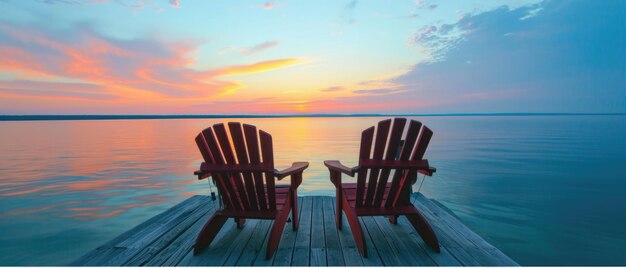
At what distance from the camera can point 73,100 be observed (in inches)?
1683

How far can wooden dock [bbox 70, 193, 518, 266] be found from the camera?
2.44 metres

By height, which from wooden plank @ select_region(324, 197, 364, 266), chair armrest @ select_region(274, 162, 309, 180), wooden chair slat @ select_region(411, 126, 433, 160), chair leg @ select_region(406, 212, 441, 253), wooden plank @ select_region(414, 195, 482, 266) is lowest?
wooden plank @ select_region(414, 195, 482, 266)

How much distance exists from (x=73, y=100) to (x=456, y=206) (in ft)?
175

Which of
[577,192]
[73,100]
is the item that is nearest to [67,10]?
[577,192]

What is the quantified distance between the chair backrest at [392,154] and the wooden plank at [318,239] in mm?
600

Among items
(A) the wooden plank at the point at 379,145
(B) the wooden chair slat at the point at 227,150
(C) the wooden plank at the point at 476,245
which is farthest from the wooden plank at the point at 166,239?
(C) the wooden plank at the point at 476,245

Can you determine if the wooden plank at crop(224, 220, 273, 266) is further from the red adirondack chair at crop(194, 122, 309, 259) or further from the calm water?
the calm water

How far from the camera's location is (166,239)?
3.01 meters

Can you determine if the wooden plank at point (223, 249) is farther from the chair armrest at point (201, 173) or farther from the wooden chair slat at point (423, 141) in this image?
the wooden chair slat at point (423, 141)

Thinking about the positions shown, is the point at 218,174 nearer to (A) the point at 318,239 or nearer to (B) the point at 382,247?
(A) the point at 318,239

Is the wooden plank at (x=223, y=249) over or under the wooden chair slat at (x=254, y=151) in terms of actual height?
under

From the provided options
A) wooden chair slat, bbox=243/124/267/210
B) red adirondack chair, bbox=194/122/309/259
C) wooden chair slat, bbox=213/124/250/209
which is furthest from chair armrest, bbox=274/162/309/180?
wooden chair slat, bbox=213/124/250/209

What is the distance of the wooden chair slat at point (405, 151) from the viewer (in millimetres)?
2539

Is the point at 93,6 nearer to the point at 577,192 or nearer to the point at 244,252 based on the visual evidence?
the point at 244,252
